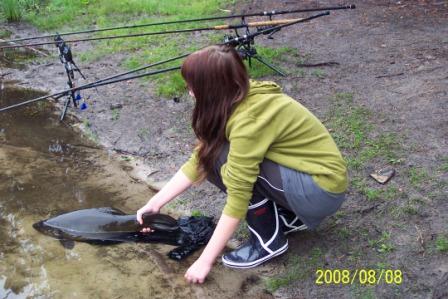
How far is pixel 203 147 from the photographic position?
8.79 ft

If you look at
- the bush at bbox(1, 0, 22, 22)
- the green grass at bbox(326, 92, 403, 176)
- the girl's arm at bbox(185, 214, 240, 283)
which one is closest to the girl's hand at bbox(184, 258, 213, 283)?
the girl's arm at bbox(185, 214, 240, 283)

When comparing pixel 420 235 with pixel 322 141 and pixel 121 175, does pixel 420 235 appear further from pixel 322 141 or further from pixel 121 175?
pixel 121 175

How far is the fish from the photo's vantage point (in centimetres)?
316

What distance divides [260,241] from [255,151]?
0.65 metres

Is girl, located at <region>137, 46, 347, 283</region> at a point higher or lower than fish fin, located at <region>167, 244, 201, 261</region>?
higher

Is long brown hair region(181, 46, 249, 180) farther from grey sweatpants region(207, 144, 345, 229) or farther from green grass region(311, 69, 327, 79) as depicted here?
green grass region(311, 69, 327, 79)

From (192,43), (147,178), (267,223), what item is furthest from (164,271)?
(192,43)

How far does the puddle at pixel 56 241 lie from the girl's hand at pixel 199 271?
0.32ft

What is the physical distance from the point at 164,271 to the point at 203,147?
0.78 metres

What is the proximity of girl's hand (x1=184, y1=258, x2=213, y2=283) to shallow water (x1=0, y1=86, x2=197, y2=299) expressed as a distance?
112mm

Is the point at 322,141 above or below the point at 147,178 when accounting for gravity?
above

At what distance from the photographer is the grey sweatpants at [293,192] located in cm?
256

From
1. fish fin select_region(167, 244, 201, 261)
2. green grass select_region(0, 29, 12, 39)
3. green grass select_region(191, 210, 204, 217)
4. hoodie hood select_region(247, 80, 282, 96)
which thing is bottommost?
fish fin select_region(167, 244, 201, 261)

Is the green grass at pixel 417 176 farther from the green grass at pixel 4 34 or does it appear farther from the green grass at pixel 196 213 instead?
the green grass at pixel 4 34
